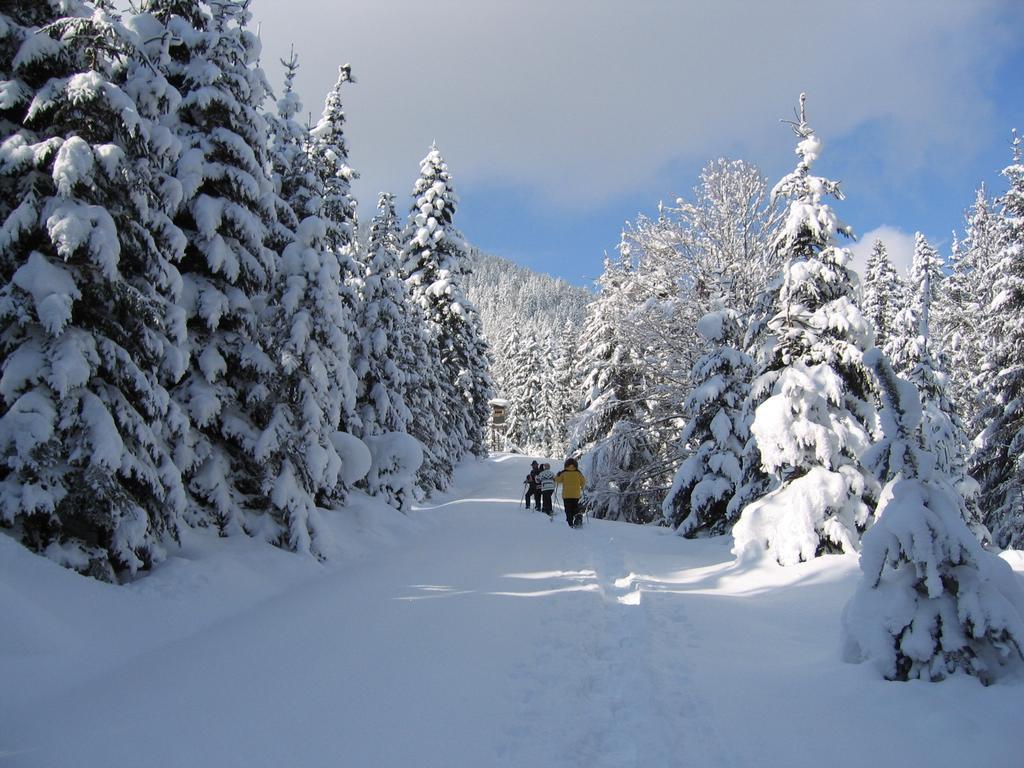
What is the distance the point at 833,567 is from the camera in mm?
8961

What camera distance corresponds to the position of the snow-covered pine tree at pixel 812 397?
10.3 metres

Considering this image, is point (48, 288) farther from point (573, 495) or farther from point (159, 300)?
point (573, 495)

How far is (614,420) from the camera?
25.4m

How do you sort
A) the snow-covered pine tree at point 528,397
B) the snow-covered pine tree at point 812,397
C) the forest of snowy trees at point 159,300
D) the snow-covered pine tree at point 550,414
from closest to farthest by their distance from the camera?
the forest of snowy trees at point 159,300, the snow-covered pine tree at point 812,397, the snow-covered pine tree at point 528,397, the snow-covered pine tree at point 550,414

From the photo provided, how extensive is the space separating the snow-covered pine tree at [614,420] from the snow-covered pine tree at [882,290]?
60.1ft

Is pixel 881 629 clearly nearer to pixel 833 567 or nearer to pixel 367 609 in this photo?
pixel 833 567

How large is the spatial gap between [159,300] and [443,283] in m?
23.8

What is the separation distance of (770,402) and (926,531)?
20.9 feet

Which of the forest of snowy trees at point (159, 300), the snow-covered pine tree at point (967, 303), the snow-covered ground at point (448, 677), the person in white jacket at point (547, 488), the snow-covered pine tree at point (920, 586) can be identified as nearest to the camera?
the snow-covered ground at point (448, 677)

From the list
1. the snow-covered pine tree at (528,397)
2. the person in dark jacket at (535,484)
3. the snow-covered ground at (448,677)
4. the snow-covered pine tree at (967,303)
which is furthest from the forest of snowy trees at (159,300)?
the snow-covered pine tree at (528,397)

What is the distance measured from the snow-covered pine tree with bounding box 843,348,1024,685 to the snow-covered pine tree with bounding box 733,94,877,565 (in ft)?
16.7

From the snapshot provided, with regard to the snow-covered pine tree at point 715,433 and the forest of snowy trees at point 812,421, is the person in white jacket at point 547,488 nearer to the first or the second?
the forest of snowy trees at point 812,421

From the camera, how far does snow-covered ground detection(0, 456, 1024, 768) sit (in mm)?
4078

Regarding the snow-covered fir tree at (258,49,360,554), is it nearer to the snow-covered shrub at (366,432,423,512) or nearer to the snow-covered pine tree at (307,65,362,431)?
the snow-covered shrub at (366,432,423,512)
